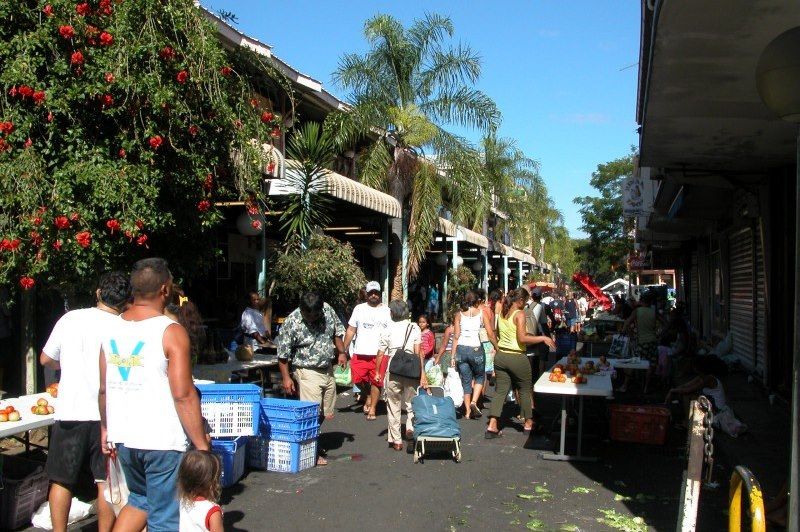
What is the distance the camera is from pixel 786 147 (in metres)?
9.32

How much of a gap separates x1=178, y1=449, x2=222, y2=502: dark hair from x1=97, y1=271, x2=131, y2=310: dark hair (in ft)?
6.29

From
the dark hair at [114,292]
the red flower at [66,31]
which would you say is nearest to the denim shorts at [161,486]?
the dark hair at [114,292]

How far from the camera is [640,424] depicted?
9148 millimetres

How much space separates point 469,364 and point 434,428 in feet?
7.69

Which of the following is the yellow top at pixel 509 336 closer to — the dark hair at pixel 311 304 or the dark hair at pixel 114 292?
the dark hair at pixel 311 304

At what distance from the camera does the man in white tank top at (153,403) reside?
4.13m

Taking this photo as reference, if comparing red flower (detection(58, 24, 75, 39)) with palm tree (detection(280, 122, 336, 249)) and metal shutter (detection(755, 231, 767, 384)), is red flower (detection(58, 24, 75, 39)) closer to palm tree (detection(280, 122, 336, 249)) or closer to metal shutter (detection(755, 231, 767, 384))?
palm tree (detection(280, 122, 336, 249))

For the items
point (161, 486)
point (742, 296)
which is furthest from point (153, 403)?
point (742, 296)

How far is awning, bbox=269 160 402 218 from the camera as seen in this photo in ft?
43.9

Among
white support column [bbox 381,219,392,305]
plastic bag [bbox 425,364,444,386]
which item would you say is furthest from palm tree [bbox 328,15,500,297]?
plastic bag [bbox 425,364,444,386]

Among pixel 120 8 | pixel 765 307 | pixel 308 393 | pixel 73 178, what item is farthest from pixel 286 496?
pixel 765 307

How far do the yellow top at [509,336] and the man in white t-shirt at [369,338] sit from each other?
1758 millimetres

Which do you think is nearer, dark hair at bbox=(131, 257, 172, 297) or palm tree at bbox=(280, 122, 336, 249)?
dark hair at bbox=(131, 257, 172, 297)

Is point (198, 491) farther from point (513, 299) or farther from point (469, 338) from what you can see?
point (469, 338)
